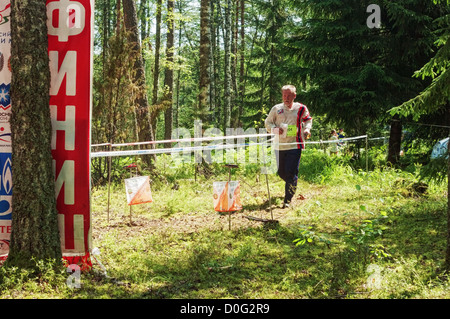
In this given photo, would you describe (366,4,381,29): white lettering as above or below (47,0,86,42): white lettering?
above

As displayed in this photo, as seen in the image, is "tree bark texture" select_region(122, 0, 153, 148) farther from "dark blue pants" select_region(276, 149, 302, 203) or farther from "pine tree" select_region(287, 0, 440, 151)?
"pine tree" select_region(287, 0, 440, 151)

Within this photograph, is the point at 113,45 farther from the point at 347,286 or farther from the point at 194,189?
the point at 347,286

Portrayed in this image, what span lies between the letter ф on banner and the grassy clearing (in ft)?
1.83

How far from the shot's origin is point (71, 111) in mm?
3934

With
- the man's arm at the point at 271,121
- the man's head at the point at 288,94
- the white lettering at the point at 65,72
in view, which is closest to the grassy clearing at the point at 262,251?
the man's arm at the point at 271,121

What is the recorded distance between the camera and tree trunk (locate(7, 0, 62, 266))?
3.62m

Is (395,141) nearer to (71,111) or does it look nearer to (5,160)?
(71,111)

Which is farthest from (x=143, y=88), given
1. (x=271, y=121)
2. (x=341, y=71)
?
(x=341, y=71)

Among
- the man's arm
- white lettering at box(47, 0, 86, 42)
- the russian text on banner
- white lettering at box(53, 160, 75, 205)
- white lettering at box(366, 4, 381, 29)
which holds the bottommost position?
the russian text on banner

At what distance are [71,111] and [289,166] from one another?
4.49 meters

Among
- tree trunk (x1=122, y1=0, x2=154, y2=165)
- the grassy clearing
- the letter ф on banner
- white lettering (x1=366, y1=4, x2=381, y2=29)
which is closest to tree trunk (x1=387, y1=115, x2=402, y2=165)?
white lettering (x1=366, y1=4, x2=381, y2=29)

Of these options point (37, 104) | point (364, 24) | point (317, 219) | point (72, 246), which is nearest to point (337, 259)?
point (317, 219)
